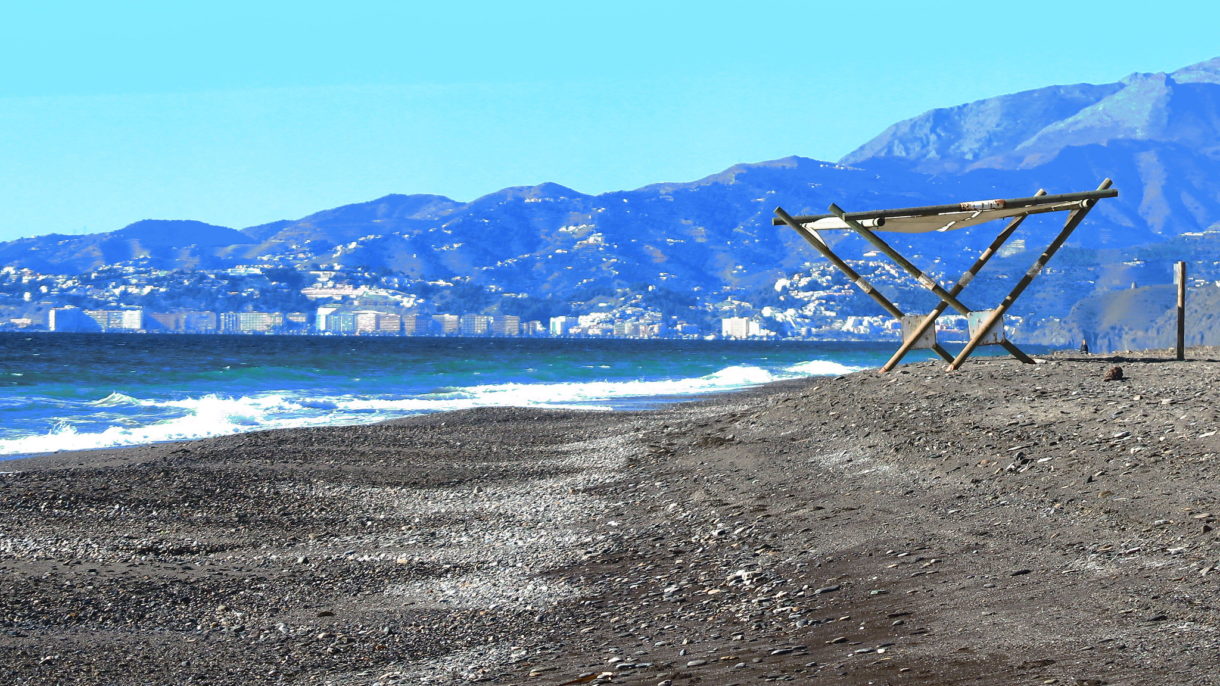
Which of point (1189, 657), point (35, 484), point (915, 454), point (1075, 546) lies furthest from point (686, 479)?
point (1189, 657)

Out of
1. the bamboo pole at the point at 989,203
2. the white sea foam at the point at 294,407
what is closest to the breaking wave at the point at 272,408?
the white sea foam at the point at 294,407

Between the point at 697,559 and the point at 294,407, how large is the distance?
26253 millimetres

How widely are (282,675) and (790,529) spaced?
15.4ft

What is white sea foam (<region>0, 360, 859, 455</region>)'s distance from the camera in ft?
82.4

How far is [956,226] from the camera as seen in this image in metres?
19.7

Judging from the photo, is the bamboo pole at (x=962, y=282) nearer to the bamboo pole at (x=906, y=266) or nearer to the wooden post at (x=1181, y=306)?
the bamboo pole at (x=906, y=266)

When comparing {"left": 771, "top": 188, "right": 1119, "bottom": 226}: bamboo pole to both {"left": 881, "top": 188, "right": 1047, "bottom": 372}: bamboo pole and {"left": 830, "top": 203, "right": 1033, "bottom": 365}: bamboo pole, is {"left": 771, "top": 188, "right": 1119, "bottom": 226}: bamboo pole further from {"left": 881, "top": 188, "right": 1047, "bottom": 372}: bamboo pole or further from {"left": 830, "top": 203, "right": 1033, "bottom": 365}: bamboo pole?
{"left": 881, "top": 188, "right": 1047, "bottom": 372}: bamboo pole

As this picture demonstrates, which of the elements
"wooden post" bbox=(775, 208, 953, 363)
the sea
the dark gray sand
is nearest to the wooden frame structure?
"wooden post" bbox=(775, 208, 953, 363)

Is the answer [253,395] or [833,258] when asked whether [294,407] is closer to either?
[253,395]

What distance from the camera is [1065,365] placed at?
19.2 m

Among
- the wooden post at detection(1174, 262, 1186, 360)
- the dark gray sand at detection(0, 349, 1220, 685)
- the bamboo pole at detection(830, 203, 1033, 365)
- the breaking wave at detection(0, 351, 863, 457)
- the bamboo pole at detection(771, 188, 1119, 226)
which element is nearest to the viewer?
the dark gray sand at detection(0, 349, 1220, 685)

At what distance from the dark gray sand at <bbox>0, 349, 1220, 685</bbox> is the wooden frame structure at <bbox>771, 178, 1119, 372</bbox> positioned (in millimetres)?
2012

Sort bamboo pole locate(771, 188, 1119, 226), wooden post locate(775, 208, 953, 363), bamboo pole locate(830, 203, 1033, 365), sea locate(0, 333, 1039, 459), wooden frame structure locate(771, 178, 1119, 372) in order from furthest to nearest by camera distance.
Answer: sea locate(0, 333, 1039, 459) < wooden post locate(775, 208, 953, 363) < bamboo pole locate(830, 203, 1033, 365) < wooden frame structure locate(771, 178, 1119, 372) < bamboo pole locate(771, 188, 1119, 226)

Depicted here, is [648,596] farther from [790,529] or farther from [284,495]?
[284,495]
